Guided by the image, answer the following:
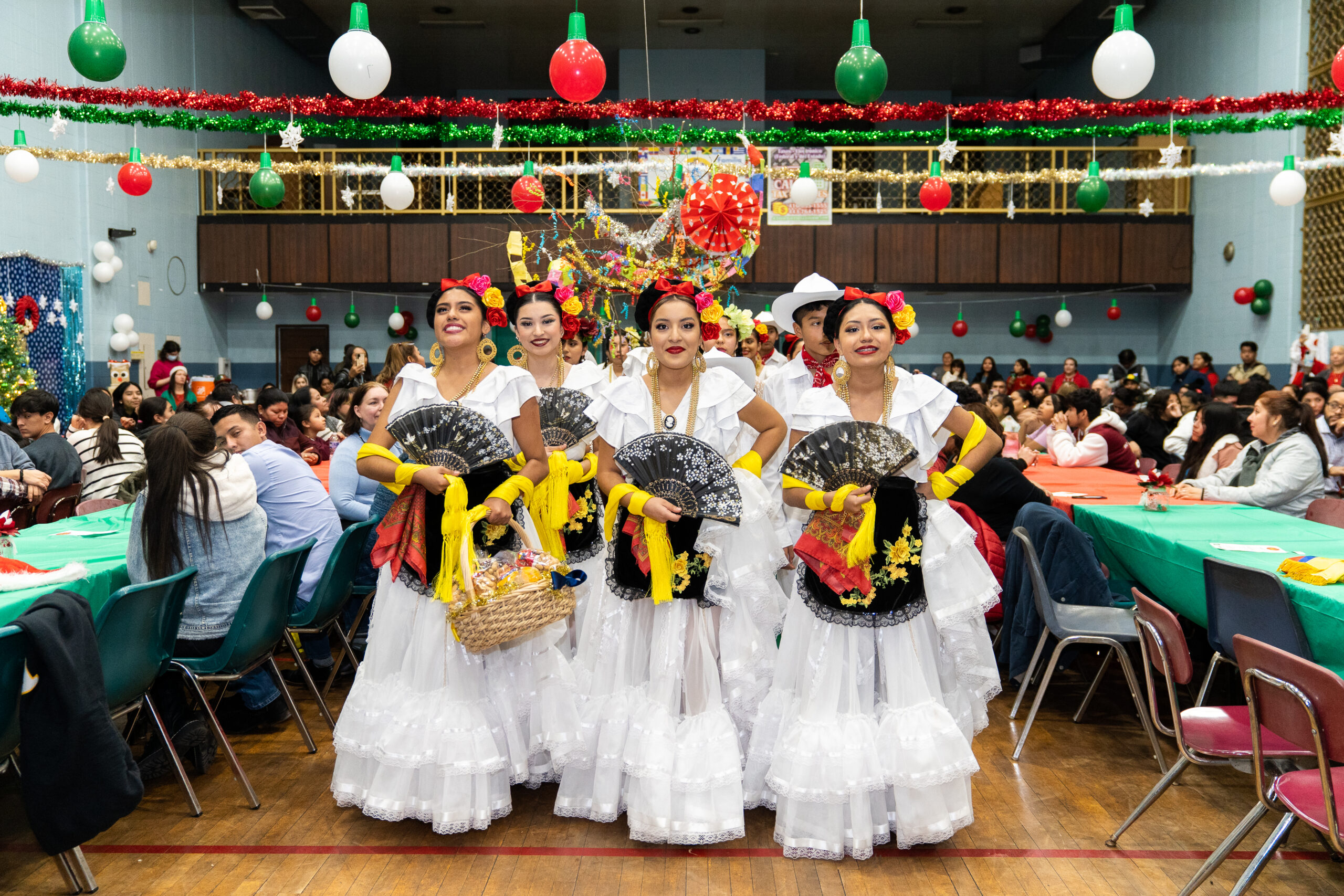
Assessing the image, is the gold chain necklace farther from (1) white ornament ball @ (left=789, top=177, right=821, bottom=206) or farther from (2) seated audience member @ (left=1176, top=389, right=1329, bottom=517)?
(1) white ornament ball @ (left=789, top=177, right=821, bottom=206)

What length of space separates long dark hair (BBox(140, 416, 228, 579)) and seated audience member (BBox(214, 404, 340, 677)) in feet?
1.56

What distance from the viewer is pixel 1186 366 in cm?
1375

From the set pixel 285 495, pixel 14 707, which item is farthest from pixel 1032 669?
pixel 14 707

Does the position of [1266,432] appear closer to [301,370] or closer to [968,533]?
[968,533]

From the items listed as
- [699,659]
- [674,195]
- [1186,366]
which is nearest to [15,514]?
[674,195]

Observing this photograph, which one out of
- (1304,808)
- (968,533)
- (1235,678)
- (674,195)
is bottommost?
(1235,678)

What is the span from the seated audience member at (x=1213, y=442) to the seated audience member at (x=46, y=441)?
6706 millimetres

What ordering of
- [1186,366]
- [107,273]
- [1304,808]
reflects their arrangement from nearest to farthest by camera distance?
[1304,808] → [107,273] → [1186,366]

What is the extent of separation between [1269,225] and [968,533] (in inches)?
464

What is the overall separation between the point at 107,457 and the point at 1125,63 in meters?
6.09

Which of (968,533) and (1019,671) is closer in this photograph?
(968,533)

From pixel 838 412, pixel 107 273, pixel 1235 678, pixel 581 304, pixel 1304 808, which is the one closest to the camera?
pixel 1304 808

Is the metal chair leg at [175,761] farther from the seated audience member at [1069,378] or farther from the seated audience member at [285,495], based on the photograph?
the seated audience member at [1069,378]

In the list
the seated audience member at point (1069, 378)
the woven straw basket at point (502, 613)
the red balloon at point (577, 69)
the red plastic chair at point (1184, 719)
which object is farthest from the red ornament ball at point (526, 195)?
the seated audience member at point (1069, 378)
